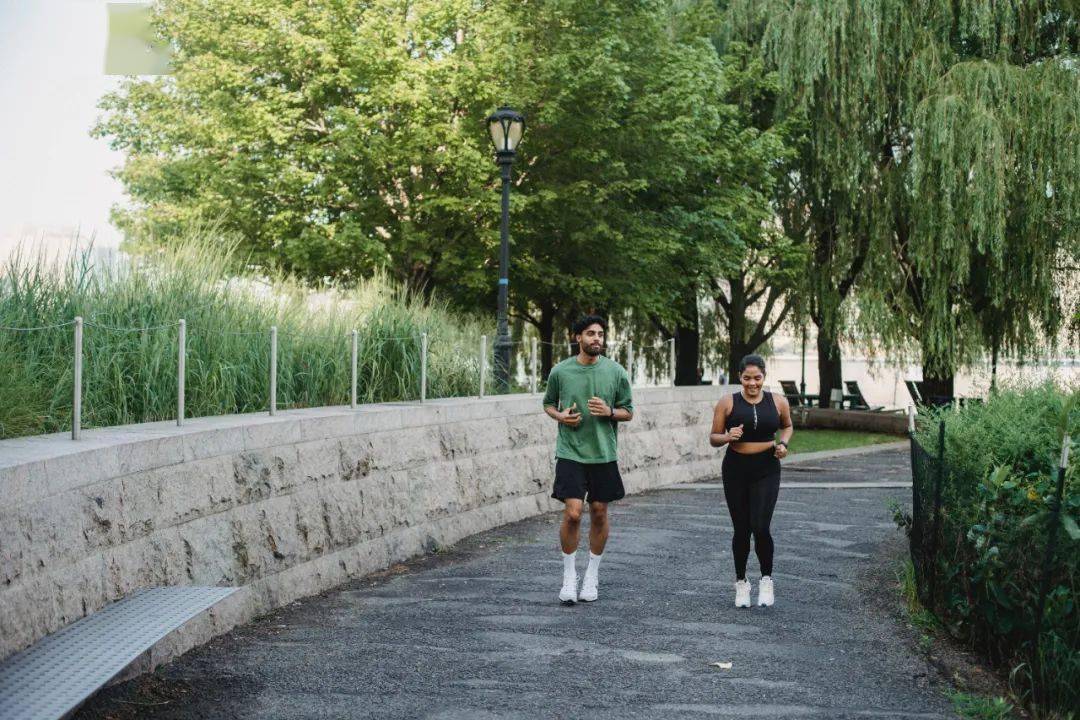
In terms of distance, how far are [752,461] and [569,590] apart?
1426mm

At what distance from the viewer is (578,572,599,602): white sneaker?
8016mm

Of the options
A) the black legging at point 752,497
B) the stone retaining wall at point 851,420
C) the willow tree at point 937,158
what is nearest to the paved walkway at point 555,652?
the black legging at point 752,497

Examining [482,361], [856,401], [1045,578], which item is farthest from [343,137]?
[856,401]

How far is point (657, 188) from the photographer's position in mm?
22125

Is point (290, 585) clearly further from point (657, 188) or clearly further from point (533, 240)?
point (657, 188)

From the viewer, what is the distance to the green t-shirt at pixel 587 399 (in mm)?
8180

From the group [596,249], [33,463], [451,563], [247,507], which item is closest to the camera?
[33,463]

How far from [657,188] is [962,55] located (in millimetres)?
7315

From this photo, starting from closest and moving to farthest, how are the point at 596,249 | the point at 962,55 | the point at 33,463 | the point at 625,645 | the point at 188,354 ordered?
the point at 33,463 < the point at 625,645 < the point at 188,354 < the point at 596,249 < the point at 962,55

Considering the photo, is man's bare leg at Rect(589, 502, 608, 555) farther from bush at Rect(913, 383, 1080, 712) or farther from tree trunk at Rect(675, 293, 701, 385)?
tree trunk at Rect(675, 293, 701, 385)

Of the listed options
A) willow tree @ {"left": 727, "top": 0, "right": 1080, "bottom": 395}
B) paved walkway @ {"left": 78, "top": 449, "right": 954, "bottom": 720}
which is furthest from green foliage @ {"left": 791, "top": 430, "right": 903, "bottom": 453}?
paved walkway @ {"left": 78, "top": 449, "right": 954, "bottom": 720}

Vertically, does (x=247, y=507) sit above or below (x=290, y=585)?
above

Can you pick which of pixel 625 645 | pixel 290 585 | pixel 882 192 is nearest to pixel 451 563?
pixel 290 585

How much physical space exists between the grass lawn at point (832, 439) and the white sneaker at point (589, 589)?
1434 cm
